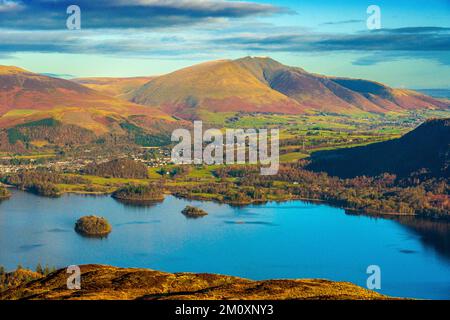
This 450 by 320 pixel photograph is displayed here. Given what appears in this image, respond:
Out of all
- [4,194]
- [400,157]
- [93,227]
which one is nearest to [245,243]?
[93,227]

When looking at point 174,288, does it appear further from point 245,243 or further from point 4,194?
point 4,194

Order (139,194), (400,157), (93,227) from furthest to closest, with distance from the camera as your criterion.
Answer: (400,157) → (139,194) → (93,227)

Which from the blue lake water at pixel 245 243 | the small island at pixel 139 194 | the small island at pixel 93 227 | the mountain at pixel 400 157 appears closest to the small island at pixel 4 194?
the blue lake water at pixel 245 243

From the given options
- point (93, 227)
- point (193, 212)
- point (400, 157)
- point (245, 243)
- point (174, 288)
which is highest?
point (400, 157)

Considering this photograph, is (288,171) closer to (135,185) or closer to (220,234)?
(135,185)

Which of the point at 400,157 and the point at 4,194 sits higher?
the point at 400,157

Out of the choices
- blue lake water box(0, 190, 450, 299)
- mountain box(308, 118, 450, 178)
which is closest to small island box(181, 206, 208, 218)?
blue lake water box(0, 190, 450, 299)
